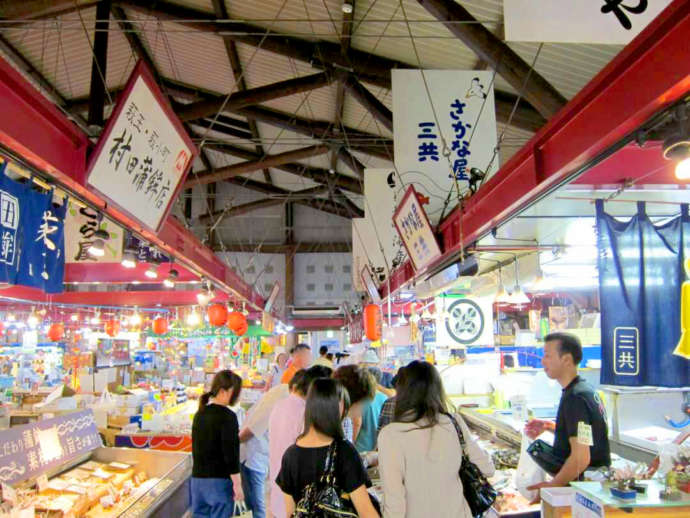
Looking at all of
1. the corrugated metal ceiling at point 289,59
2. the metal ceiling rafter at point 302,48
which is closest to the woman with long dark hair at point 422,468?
the corrugated metal ceiling at point 289,59

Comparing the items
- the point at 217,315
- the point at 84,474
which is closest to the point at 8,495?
the point at 84,474

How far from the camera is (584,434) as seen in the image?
3.18 meters

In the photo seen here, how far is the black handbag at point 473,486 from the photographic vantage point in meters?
2.79

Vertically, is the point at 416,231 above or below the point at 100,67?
below

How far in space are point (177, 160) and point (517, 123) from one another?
529 cm

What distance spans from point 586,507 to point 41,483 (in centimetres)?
431

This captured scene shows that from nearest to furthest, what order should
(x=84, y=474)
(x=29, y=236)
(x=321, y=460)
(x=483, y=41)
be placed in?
1. (x=321, y=460)
2. (x=29, y=236)
3. (x=84, y=474)
4. (x=483, y=41)

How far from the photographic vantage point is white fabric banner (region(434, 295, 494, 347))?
26.3 feet

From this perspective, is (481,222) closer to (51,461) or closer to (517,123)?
(517,123)

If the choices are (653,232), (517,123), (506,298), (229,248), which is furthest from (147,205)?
(229,248)

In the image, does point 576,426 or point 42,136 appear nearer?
point 576,426

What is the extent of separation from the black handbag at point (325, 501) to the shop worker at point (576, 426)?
4.64ft

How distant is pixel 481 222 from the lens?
467 cm

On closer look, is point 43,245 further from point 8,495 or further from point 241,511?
point 241,511
